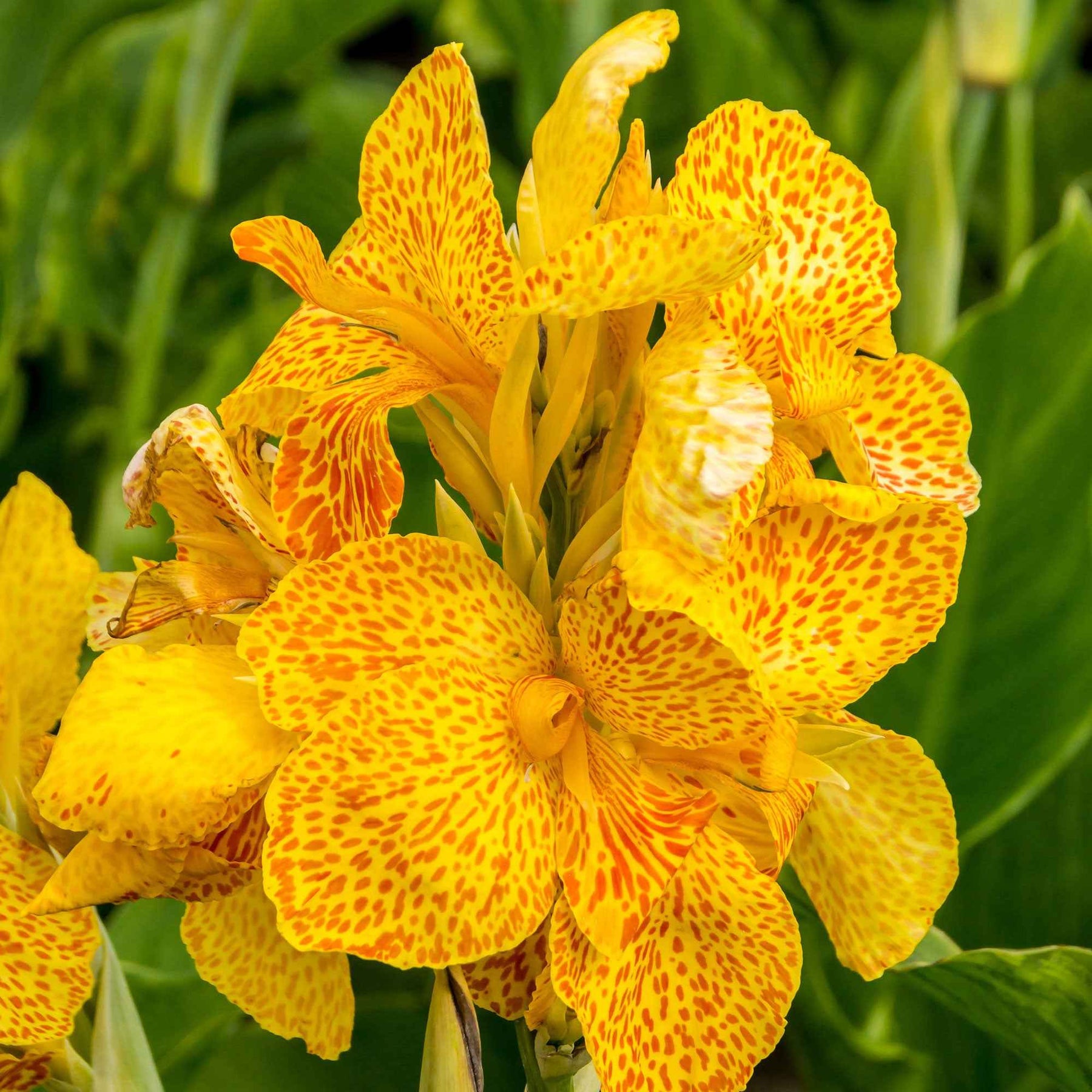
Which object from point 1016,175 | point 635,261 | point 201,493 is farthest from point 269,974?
point 1016,175

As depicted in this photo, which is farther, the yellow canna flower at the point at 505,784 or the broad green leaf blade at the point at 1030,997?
the broad green leaf blade at the point at 1030,997

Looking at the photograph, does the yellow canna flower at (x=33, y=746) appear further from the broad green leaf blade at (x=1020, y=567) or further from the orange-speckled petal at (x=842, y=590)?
the broad green leaf blade at (x=1020, y=567)

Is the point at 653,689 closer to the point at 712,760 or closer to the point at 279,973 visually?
the point at 712,760

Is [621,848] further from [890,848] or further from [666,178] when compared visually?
[666,178]

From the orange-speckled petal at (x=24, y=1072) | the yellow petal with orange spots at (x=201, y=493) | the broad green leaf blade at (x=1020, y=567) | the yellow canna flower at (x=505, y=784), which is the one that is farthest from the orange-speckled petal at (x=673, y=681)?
the broad green leaf blade at (x=1020, y=567)

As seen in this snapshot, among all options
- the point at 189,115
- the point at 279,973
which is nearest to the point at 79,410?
the point at 189,115

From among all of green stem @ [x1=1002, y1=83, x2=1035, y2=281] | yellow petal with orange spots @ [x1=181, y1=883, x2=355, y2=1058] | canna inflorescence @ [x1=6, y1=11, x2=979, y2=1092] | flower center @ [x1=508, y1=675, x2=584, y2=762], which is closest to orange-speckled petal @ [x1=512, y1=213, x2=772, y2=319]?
canna inflorescence @ [x1=6, y1=11, x2=979, y2=1092]

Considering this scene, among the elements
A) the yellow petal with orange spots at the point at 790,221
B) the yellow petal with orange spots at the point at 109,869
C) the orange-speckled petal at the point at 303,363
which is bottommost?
the yellow petal with orange spots at the point at 109,869
